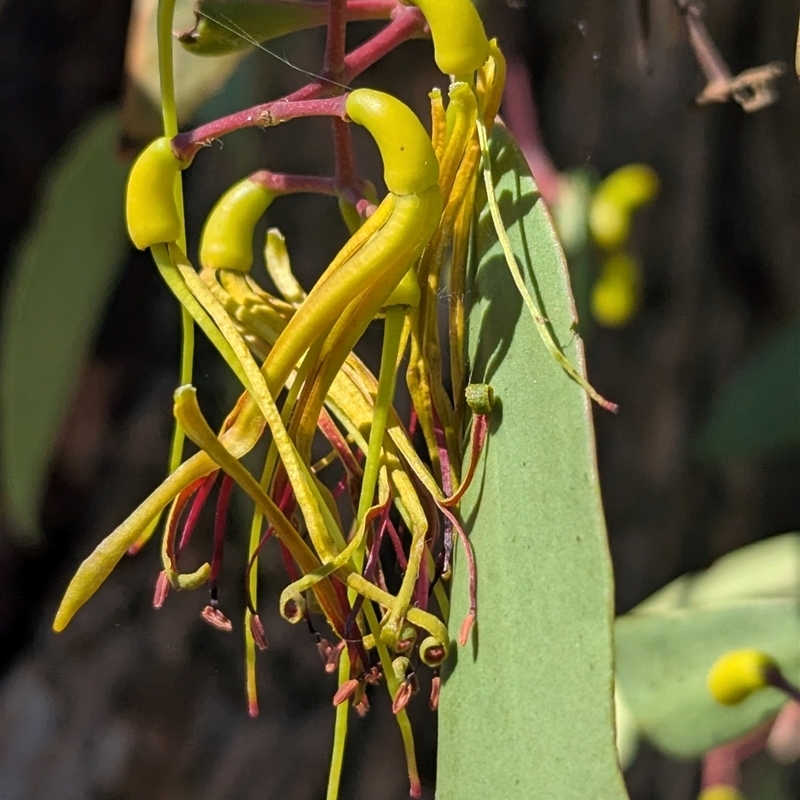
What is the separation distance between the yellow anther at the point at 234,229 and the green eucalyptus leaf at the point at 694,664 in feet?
1.63

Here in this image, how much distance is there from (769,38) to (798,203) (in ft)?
0.70

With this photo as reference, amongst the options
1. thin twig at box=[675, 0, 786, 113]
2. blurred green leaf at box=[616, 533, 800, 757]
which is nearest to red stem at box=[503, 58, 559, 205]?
thin twig at box=[675, 0, 786, 113]

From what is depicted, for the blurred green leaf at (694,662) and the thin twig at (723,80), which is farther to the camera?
the blurred green leaf at (694,662)

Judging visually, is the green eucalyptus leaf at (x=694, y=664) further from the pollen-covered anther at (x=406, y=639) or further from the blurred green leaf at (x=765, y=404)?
the pollen-covered anther at (x=406, y=639)

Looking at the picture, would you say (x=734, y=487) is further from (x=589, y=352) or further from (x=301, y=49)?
(x=301, y=49)

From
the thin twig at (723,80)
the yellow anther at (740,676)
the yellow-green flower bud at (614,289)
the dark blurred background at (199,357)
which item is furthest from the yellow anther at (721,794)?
the thin twig at (723,80)

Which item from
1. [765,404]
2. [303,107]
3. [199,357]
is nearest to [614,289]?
[765,404]

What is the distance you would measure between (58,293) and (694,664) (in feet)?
2.09

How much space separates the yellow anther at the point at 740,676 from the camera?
65 cm

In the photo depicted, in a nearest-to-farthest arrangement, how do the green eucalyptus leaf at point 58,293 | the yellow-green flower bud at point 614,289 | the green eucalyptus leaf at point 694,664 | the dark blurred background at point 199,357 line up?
the green eucalyptus leaf at point 694,664, the green eucalyptus leaf at point 58,293, the yellow-green flower bud at point 614,289, the dark blurred background at point 199,357

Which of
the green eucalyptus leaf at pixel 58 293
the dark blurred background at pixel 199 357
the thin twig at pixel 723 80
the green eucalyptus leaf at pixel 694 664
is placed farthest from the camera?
the dark blurred background at pixel 199 357

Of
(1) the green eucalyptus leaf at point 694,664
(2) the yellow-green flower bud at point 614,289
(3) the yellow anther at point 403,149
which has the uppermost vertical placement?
(3) the yellow anther at point 403,149

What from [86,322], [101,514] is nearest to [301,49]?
[86,322]

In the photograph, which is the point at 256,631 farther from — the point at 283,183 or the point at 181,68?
the point at 181,68
